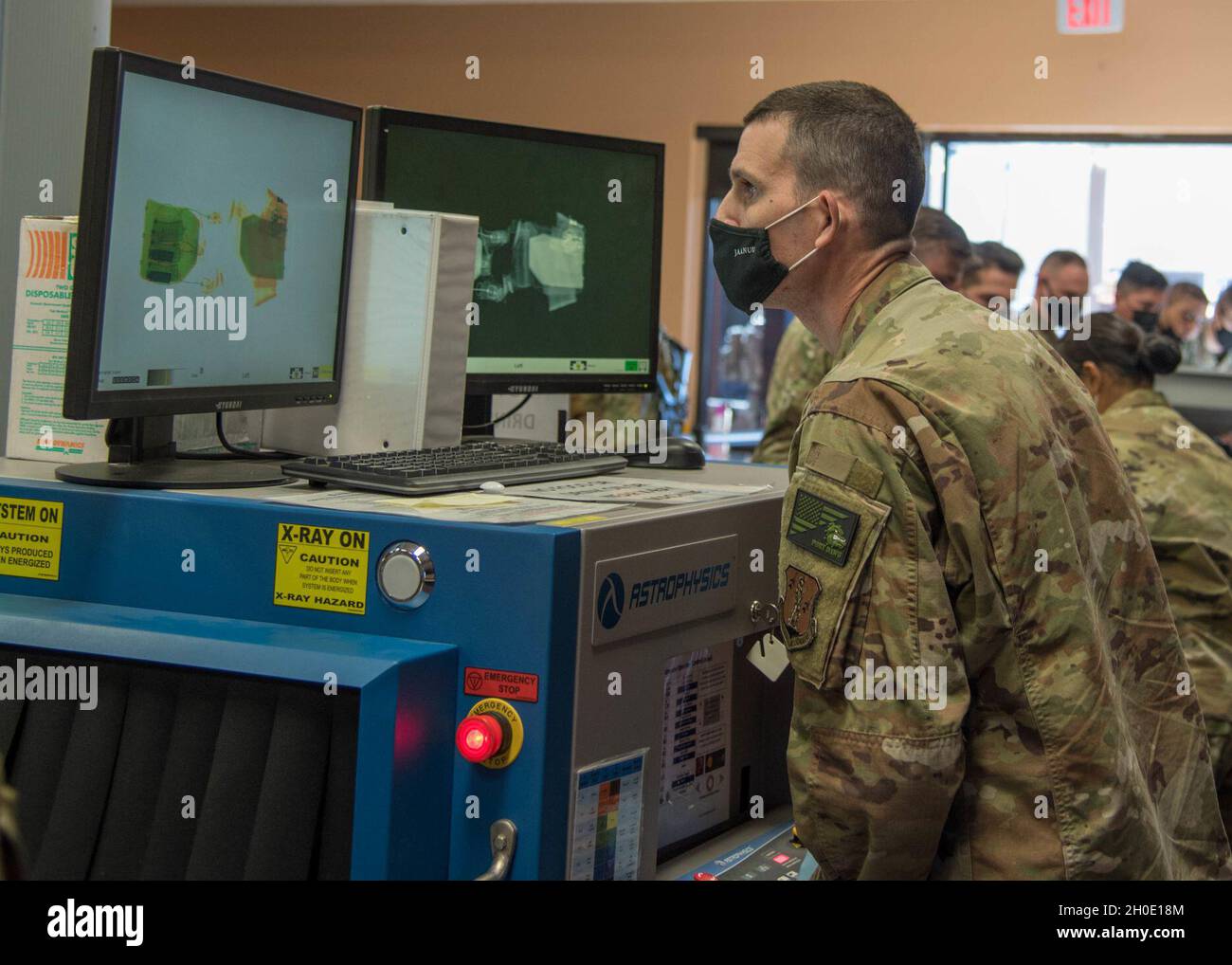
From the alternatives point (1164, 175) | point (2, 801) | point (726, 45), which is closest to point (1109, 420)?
point (2, 801)

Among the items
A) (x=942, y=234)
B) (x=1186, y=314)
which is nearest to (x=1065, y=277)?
(x=1186, y=314)

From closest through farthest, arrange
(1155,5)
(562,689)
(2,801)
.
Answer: (2,801) < (562,689) < (1155,5)

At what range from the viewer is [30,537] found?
4.24 feet

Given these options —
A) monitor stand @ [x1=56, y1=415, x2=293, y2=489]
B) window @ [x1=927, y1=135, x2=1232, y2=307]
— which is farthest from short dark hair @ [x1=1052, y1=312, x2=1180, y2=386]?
window @ [x1=927, y1=135, x2=1232, y2=307]

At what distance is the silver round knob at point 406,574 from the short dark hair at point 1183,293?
4.91 metres

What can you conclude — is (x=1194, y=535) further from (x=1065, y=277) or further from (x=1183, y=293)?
(x=1183, y=293)

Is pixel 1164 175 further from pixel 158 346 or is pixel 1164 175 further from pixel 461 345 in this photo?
pixel 158 346

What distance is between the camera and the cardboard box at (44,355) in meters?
1.45

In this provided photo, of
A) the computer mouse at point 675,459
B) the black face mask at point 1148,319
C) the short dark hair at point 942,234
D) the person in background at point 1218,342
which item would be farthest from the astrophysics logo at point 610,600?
the person in background at point 1218,342

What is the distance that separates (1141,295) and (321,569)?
482 cm

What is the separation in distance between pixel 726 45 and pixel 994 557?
6.02 meters

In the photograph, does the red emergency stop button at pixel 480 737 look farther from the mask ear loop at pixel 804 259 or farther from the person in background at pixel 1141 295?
the person in background at pixel 1141 295

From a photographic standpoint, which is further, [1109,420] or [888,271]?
[1109,420]

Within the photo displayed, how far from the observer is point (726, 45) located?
6.77m
